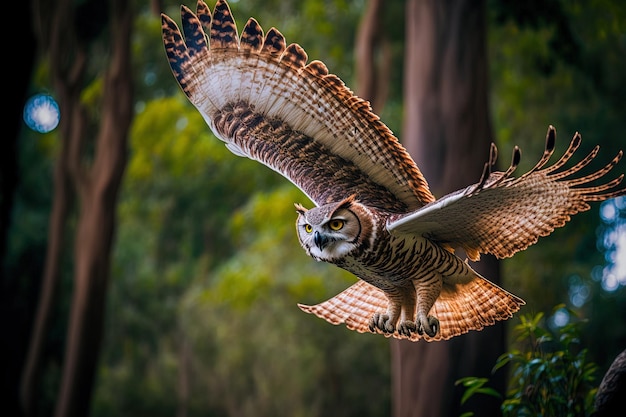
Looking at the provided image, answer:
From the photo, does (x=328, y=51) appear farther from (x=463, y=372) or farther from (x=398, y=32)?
(x=463, y=372)

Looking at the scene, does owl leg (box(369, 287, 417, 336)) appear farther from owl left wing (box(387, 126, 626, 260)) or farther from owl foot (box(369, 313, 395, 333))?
owl left wing (box(387, 126, 626, 260))

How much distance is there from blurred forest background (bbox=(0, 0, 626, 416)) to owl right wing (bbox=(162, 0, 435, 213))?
15.0ft

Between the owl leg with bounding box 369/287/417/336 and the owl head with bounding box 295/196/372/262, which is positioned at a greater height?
the owl head with bounding box 295/196/372/262

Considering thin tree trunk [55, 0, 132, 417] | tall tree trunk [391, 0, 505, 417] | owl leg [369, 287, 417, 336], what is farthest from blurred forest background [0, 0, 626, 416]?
owl leg [369, 287, 417, 336]

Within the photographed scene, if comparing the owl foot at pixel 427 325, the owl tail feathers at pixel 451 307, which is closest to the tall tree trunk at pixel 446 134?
the owl tail feathers at pixel 451 307

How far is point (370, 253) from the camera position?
249 centimetres

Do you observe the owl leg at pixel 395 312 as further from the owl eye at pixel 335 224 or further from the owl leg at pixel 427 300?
the owl eye at pixel 335 224

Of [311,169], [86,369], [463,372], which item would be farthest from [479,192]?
[86,369]

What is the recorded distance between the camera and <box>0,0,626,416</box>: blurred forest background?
10602 millimetres

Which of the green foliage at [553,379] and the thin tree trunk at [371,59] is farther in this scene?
the thin tree trunk at [371,59]

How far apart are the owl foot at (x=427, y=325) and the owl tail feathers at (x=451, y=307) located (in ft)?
0.19

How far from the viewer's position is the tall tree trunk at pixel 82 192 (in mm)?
9594

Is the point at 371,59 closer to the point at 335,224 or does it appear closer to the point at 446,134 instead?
the point at 446,134

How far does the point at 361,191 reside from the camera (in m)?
2.82
